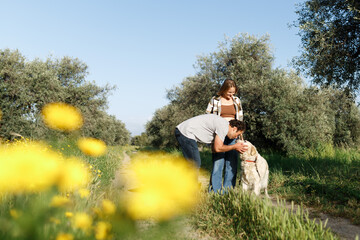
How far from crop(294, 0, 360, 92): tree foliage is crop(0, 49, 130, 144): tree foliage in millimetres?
10869

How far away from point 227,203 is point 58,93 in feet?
57.0

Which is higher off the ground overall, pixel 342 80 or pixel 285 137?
pixel 342 80

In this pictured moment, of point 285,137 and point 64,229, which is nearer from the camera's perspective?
point 64,229

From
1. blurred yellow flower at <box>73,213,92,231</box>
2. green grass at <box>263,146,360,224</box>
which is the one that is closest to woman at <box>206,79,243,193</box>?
green grass at <box>263,146,360,224</box>

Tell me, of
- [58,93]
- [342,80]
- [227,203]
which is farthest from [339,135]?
[227,203]

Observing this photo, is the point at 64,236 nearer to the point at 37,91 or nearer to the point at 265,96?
the point at 265,96

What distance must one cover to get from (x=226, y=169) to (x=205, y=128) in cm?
127

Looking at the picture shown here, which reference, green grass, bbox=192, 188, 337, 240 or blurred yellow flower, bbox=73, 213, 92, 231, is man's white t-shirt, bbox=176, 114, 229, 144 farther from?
blurred yellow flower, bbox=73, 213, 92, 231

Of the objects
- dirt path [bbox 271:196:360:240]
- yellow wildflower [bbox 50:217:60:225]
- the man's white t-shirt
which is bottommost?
dirt path [bbox 271:196:360:240]

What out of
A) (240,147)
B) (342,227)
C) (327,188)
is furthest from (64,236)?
(327,188)

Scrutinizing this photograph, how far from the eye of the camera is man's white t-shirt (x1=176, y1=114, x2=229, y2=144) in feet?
15.1

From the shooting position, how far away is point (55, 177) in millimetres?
1112

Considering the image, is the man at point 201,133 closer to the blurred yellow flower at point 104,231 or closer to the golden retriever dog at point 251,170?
the golden retriever dog at point 251,170

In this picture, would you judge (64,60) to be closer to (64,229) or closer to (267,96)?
(267,96)
